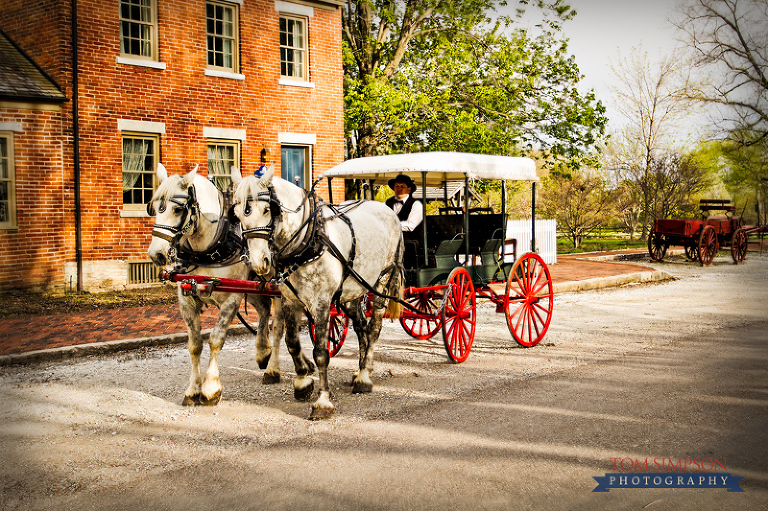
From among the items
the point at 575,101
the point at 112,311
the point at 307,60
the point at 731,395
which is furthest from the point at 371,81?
the point at 731,395

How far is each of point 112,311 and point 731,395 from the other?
9.97 meters

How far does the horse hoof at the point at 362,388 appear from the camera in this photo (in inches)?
270

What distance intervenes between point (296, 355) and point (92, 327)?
5287 mm

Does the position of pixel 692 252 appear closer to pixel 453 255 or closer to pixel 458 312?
pixel 453 255

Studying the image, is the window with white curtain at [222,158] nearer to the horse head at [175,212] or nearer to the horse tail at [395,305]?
the horse tail at [395,305]

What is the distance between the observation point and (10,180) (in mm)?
14344

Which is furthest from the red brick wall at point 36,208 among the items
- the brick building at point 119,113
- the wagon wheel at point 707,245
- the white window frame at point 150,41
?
the wagon wheel at point 707,245

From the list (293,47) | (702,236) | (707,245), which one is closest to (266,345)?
(293,47)

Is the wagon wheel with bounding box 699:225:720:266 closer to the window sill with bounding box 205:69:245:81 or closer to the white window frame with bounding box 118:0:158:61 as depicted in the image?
the window sill with bounding box 205:69:245:81

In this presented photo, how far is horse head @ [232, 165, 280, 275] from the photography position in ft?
18.6

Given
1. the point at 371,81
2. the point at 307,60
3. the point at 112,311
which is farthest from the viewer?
the point at 371,81

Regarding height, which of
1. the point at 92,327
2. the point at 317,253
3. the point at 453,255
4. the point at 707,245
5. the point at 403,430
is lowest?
the point at 403,430

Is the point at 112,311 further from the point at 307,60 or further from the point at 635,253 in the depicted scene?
the point at 635,253

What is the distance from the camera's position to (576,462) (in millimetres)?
4738
